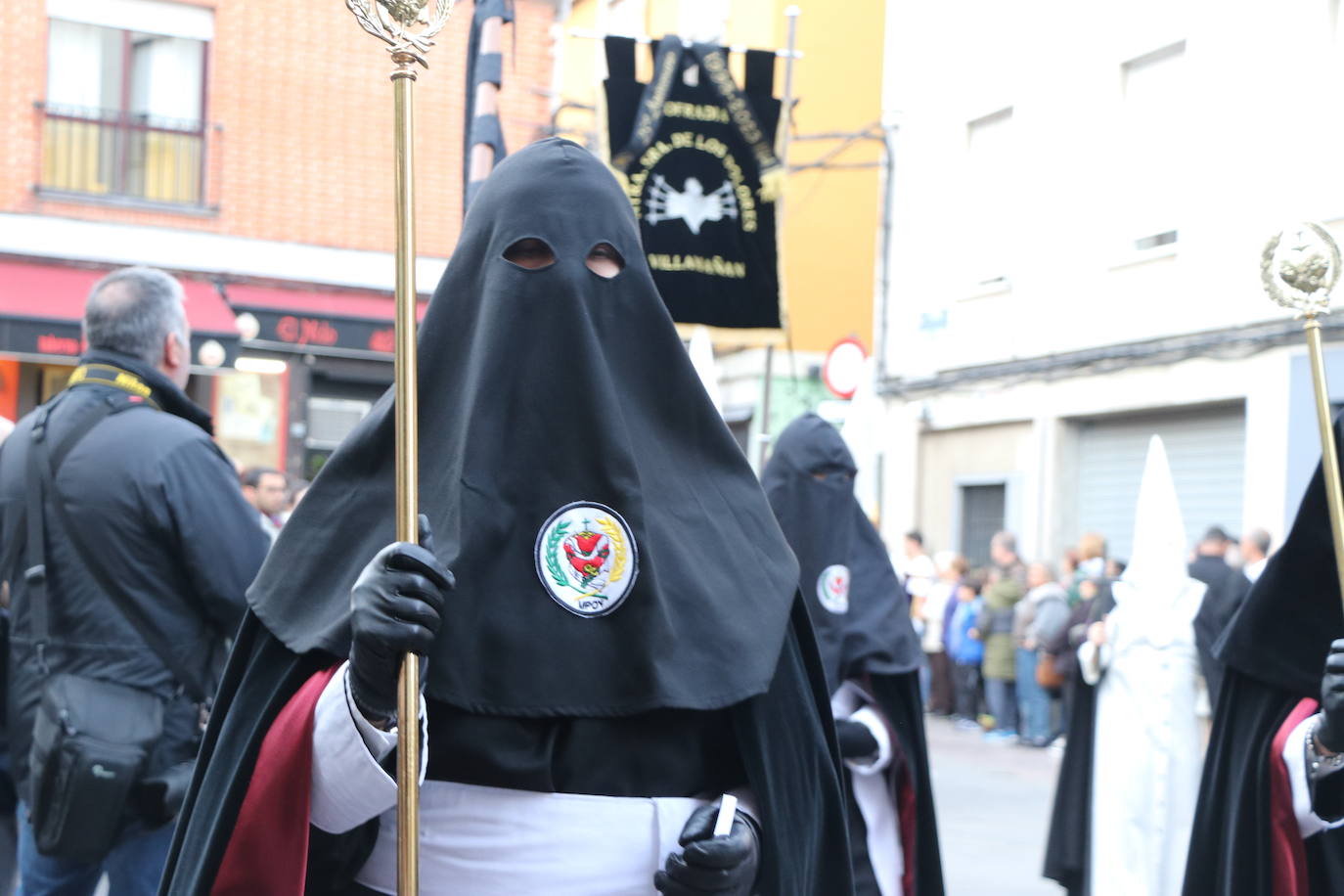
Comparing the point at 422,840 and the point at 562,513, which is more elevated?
the point at 562,513

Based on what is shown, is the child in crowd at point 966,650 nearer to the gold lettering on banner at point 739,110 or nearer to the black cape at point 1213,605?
the gold lettering on banner at point 739,110

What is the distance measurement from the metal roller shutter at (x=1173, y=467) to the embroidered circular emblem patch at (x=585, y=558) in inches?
474

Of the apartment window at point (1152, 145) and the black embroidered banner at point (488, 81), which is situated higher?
the apartment window at point (1152, 145)

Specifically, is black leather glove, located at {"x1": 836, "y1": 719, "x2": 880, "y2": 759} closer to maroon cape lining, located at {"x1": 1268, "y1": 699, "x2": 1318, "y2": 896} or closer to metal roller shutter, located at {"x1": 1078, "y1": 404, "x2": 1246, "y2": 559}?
maroon cape lining, located at {"x1": 1268, "y1": 699, "x2": 1318, "y2": 896}

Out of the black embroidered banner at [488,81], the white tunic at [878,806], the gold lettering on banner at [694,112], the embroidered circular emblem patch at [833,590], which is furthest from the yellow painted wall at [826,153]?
the white tunic at [878,806]

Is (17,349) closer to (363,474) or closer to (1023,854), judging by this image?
(1023,854)

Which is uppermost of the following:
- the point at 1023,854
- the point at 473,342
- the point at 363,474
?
the point at 473,342

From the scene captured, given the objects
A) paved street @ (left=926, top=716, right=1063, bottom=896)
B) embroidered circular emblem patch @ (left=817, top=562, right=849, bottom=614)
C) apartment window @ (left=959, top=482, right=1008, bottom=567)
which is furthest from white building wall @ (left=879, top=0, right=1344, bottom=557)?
embroidered circular emblem patch @ (left=817, top=562, right=849, bottom=614)

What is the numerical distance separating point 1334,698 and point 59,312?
1536 cm

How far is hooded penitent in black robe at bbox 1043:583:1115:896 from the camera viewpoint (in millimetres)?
7551

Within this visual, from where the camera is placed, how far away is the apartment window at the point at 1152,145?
14.5 m

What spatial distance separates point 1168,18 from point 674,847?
523 inches

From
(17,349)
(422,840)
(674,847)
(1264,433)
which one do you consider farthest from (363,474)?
(17,349)

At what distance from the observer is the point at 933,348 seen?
59.7 ft
